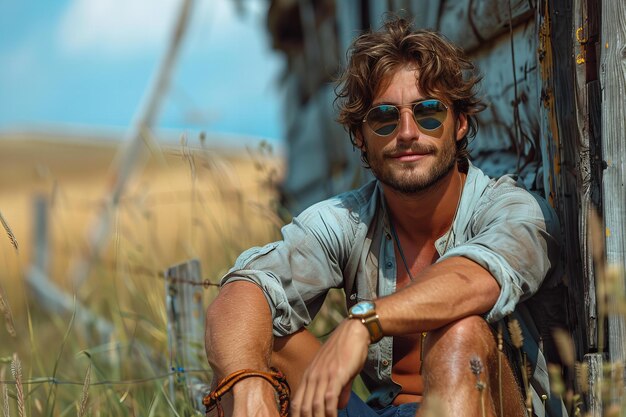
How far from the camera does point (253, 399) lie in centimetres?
259

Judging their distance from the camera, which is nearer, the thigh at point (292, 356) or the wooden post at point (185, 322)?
the thigh at point (292, 356)

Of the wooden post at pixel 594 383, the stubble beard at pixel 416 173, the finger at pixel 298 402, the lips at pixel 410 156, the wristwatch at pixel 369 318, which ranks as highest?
the lips at pixel 410 156

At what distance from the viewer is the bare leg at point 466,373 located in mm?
2314

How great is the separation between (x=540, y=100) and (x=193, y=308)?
1581 millimetres

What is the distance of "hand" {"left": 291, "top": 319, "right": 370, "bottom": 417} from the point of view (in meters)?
2.29

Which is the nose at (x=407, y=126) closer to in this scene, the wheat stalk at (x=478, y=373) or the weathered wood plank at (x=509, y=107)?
the weathered wood plank at (x=509, y=107)

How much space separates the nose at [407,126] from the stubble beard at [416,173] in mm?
76

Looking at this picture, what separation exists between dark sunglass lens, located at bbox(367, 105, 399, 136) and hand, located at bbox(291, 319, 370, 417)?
2.73 ft

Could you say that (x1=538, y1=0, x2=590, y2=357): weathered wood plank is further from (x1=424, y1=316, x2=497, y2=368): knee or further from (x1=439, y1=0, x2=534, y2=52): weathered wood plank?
(x1=439, y1=0, x2=534, y2=52): weathered wood plank

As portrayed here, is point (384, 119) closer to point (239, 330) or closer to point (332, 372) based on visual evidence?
point (239, 330)

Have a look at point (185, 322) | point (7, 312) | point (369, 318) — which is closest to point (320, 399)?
point (369, 318)

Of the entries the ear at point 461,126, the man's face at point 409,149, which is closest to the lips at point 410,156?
the man's face at point 409,149

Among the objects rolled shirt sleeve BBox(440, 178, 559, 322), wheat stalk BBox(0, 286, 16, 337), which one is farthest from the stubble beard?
wheat stalk BBox(0, 286, 16, 337)

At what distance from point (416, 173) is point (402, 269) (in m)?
0.34
